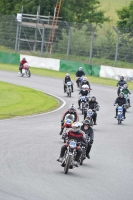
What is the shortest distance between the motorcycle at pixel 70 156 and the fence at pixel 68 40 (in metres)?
36.8

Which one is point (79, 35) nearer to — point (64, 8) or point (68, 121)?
point (64, 8)

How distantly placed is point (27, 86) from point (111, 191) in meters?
30.1

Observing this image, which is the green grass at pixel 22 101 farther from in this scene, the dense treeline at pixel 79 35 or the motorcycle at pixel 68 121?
the dense treeline at pixel 79 35

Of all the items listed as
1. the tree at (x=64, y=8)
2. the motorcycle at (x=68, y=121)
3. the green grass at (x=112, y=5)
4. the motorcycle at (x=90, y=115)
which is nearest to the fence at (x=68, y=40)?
the tree at (x=64, y=8)

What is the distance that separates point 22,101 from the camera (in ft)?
112

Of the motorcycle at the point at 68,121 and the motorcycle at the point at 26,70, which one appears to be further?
the motorcycle at the point at 26,70

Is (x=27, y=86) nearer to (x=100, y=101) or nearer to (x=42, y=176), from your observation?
(x=100, y=101)

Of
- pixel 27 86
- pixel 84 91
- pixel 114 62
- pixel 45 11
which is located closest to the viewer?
pixel 84 91

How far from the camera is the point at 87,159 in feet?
59.4

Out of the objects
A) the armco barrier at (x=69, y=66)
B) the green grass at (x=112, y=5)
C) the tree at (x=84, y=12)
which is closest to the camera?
the armco barrier at (x=69, y=66)

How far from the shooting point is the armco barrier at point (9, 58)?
60834 mm

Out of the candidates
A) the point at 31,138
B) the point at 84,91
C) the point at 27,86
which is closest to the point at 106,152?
the point at 31,138

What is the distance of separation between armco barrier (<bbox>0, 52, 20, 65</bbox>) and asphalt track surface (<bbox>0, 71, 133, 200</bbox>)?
3200 cm

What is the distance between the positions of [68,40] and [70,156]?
142 ft
